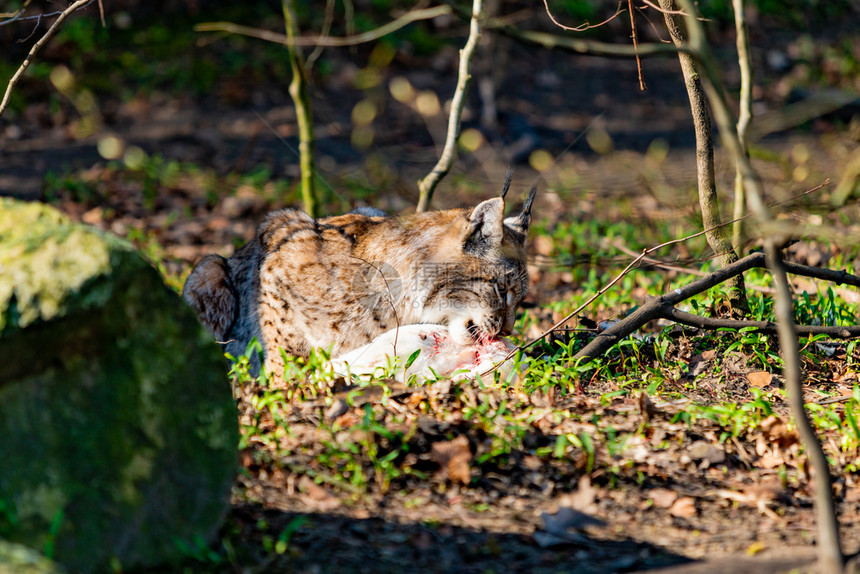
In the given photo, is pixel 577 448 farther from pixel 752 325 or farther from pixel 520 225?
pixel 520 225

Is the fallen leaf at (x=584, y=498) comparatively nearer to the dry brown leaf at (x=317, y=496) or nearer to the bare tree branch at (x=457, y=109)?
the dry brown leaf at (x=317, y=496)

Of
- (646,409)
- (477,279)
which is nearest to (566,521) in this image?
(646,409)

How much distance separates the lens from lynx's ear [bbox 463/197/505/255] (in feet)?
14.3

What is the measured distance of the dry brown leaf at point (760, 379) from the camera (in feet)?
13.2

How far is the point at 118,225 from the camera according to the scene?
7738 millimetres

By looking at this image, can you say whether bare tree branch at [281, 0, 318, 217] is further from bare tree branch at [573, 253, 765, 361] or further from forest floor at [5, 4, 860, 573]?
bare tree branch at [573, 253, 765, 361]

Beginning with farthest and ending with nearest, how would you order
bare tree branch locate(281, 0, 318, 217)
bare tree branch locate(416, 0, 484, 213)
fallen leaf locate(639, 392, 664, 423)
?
1. bare tree branch locate(281, 0, 318, 217)
2. bare tree branch locate(416, 0, 484, 213)
3. fallen leaf locate(639, 392, 664, 423)

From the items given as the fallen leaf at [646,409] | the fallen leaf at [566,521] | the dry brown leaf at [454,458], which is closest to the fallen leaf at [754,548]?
the fallen leaf at [566,521]

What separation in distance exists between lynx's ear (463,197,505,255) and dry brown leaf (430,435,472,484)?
1.45 metres

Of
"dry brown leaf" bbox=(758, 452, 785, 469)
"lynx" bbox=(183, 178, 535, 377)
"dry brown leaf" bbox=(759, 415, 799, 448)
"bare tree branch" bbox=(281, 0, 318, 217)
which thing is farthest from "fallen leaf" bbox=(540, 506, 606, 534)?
"bare tree branch" bbox=(281, 0, 318, 217)

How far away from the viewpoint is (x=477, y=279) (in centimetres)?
445

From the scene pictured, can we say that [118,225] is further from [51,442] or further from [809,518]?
[809,518]

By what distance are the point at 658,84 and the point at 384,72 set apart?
14.1ft

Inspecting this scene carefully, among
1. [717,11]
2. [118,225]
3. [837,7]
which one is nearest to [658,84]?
[717,11]
